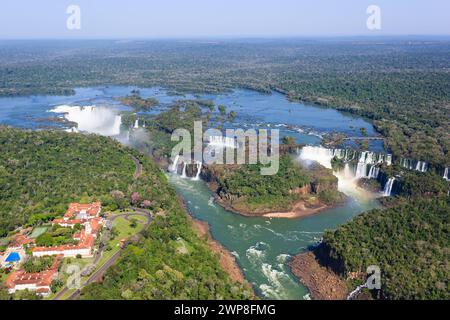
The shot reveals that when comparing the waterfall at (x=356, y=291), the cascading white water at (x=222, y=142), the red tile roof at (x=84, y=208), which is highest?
the cascading white water at (x=222, y=142)

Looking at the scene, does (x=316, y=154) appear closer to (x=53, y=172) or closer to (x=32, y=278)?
(x=53, y=172)

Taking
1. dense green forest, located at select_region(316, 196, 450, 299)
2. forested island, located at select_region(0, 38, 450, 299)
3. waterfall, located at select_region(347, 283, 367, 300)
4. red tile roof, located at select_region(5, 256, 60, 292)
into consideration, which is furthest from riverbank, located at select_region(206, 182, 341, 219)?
red tile roof, located at select_region(5, 256, 60, 292)

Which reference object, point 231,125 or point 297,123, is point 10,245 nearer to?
point 231,125

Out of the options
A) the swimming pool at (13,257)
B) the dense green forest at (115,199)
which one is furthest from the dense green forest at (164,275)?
the swimming pool at (13,257)

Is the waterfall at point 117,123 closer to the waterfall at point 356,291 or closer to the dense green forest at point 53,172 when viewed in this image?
the dense green forest at point 53,172

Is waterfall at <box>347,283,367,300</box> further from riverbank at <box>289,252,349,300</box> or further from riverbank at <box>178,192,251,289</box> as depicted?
riverbank at <box>178,192,251,289</box>
